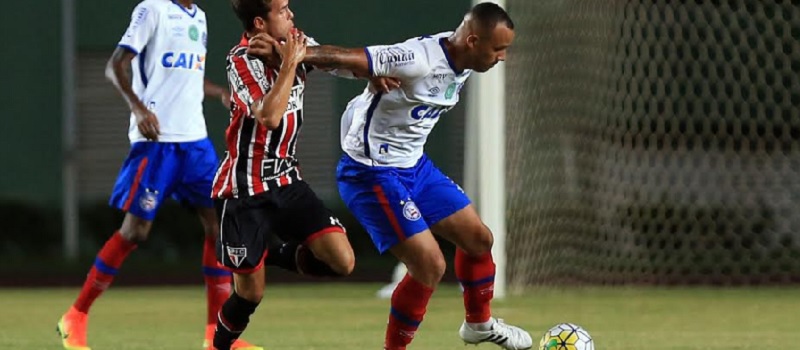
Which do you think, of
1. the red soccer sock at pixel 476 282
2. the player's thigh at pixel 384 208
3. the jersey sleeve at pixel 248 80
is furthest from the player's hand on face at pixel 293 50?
the red soccer sock at pixel 476 282

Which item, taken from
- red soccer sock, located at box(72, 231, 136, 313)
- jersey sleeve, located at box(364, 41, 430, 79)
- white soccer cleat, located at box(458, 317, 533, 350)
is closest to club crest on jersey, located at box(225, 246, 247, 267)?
jersey sleeve, located at box(364, 41, 430, 79)

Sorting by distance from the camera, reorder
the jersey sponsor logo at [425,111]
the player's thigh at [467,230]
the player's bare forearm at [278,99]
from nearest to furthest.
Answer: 1. the player's bare forearm at [278,99]
2. the jersey sponsor logo at [425,111]
3. the player's thigh at [467,230]

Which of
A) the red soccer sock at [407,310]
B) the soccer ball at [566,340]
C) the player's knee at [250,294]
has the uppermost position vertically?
the player's knee at [250,294]

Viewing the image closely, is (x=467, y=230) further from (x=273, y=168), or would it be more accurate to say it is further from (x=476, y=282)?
(x=273, y=168)

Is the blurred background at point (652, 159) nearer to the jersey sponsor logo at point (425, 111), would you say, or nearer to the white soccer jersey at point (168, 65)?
the white soccer jersey at point (168, 65)

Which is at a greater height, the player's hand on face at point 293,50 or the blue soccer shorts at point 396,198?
the player's hand on face at point 293,50

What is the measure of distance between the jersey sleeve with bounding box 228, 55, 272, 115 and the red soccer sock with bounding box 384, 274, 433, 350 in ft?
3.25

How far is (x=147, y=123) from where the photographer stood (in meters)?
7.71

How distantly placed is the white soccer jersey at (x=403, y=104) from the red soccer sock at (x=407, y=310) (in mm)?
531

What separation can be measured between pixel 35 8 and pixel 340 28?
12.6 feet

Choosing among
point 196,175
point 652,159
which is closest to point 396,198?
point 196,175

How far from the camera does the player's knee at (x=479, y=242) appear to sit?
668cm


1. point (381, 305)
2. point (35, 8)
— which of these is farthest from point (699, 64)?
point (35, 8)

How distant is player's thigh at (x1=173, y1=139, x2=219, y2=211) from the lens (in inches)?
305
